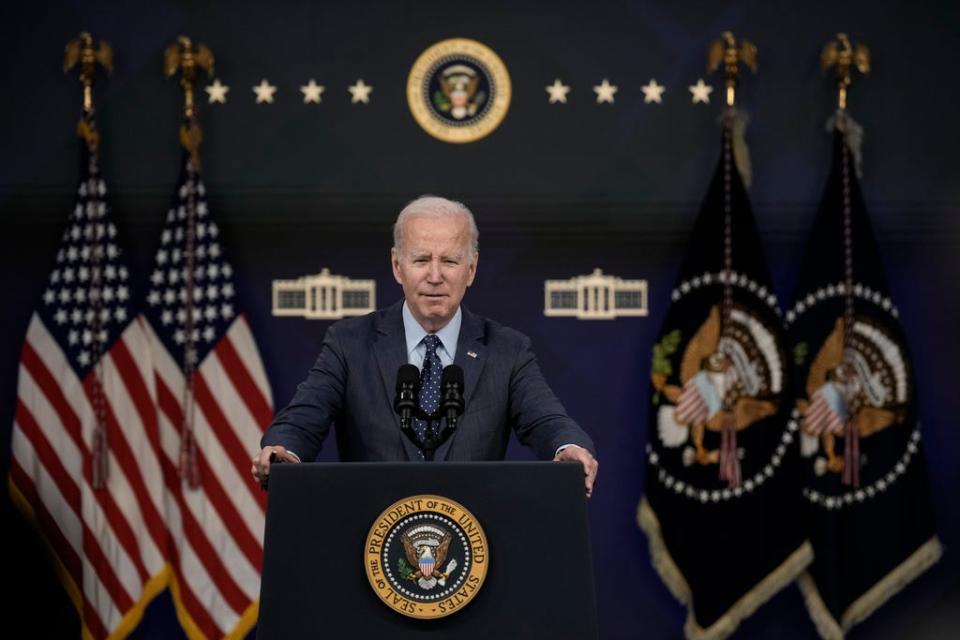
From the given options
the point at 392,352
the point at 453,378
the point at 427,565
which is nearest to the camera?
the point at 427,565

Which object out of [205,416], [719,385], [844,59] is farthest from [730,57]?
[205,416]

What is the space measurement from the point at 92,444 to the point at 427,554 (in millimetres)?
3448

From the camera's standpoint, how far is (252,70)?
6.08 m

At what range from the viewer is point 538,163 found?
6.05 metres

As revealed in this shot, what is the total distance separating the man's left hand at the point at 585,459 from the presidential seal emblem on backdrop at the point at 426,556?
0.29 metres

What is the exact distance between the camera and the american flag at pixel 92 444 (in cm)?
574

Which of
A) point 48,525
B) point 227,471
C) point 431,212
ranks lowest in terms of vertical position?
point 48,525

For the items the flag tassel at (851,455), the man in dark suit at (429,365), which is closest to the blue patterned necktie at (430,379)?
the man in dark suit at (429,365)

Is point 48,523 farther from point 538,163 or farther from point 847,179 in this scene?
point 847,179

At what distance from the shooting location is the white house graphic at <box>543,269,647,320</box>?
19.7 feet

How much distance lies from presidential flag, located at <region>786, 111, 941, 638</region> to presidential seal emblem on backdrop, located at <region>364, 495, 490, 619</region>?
11.1 feet

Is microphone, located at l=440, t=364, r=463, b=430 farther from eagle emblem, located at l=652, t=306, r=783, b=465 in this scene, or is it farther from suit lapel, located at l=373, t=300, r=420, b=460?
eagle emblem, located at l=652, t=306, r=783, b=465

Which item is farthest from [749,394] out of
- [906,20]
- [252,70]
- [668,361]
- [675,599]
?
[252,70]

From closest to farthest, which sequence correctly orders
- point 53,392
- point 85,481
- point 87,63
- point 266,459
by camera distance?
point 266,459 < point 85,481 < point 53,392 < point 87,63
